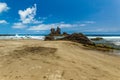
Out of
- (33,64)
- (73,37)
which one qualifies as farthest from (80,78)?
(73,37)

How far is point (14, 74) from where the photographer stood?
618 centimetres

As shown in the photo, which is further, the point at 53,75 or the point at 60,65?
the point at 60,65

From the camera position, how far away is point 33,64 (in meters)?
7.29

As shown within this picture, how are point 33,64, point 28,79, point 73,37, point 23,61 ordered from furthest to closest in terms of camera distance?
point 73,37 → point 23,61 → point 33,64 → point 28,79

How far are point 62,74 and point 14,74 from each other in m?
1.76

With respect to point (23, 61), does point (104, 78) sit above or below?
below

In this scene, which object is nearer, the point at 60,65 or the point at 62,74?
the point at 62,74

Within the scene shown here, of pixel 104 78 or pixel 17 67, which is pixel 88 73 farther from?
pixel 17 67

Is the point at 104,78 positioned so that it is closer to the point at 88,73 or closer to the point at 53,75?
the point at 88,73

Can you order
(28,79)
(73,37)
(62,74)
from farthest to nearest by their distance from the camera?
1. (73,37)
2. (62,74)
3. (28,79)

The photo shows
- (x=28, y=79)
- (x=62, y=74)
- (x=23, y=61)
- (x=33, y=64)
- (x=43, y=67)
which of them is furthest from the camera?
(x=23, y=61)

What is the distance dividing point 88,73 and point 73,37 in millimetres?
16565

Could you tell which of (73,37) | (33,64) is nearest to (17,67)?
(33,64)

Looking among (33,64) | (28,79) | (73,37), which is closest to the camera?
(28,79)
